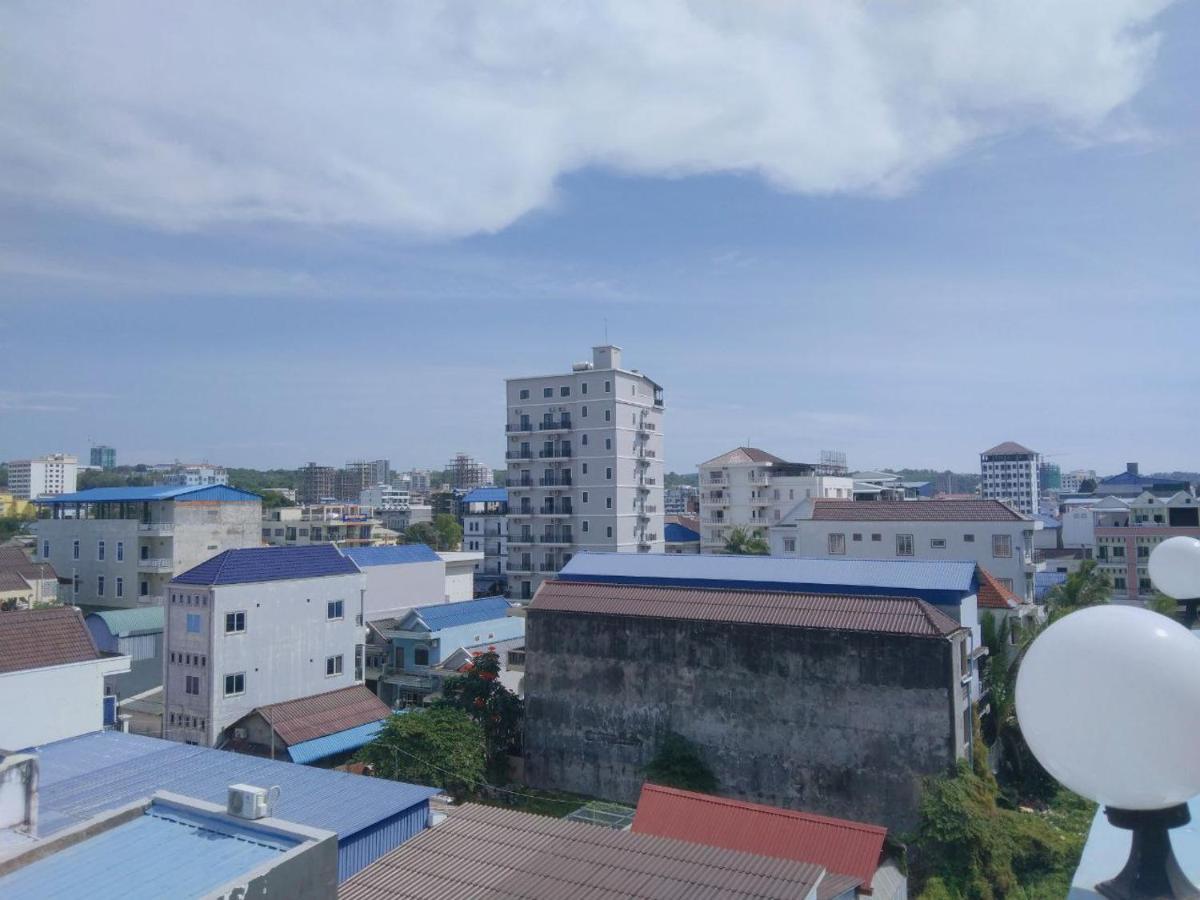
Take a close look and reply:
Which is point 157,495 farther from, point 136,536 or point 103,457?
point 103,457

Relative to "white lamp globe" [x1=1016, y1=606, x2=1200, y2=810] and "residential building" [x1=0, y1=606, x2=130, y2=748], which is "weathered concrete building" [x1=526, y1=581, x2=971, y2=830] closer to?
"residential building" [x1=0, y1=606, x2=130, y2=748]

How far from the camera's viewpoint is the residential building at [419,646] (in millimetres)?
31500

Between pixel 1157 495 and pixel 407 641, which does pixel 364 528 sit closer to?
pixel 407 641

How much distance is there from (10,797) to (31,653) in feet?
39.7

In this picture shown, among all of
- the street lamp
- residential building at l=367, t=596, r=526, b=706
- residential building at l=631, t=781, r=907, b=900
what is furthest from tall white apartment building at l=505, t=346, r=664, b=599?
the street lamp

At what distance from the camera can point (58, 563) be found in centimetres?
4316

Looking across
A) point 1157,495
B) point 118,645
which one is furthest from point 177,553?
point 1157,495

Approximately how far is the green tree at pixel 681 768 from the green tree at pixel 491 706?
4671 mm

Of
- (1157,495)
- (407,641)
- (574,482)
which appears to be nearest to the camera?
(407,641)

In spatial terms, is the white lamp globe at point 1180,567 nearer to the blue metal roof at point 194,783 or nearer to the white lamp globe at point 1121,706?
the white lamp globe at point 1121,706

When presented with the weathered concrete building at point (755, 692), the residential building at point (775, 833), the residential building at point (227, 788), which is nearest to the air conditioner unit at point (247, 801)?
the residential building at point (227, 788)

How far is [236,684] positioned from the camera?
82.1 ft

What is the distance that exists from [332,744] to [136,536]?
21740 millimetres

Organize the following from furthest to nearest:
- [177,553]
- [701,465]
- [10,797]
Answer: [701,465]
[177,553]
[10,797]
